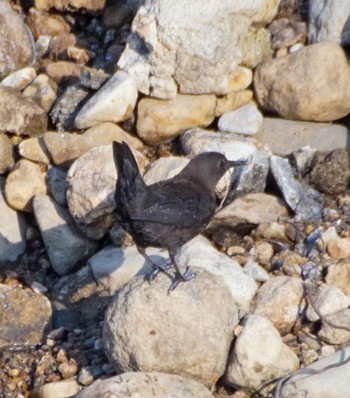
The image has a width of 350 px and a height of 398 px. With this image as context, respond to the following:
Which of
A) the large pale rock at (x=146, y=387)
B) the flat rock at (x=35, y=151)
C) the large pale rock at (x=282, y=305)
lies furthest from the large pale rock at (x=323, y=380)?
the flat rock at (x=35, y=151)

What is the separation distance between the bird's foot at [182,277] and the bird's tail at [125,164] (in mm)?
699

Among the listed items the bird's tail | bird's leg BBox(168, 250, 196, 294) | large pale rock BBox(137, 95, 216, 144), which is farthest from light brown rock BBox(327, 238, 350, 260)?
large pale rock BBox(137, 95, 216, 144)

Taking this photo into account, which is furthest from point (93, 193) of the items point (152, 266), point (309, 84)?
point (309, 84)

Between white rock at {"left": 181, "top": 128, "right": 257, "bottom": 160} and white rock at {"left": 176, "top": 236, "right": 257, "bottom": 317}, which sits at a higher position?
white rock at {"left": 181, "top": 128, "right": 257, "bottom": 160}

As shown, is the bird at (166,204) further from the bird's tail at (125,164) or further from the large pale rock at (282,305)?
the large pale rock at (282,305)

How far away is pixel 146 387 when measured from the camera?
21.9 feet

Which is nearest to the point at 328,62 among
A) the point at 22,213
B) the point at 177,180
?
the point at 177,180

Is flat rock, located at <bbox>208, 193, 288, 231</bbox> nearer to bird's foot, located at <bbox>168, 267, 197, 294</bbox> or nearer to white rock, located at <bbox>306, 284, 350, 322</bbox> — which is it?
white rock, located at <bbox>306, 284, 350, 322</bbox>

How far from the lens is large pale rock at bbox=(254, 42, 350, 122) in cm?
938

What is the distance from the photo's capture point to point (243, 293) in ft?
25.6

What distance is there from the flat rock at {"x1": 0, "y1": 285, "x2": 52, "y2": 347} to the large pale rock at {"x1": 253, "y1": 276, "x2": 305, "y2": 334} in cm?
171

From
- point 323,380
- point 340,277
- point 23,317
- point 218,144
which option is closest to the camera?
point 323,380

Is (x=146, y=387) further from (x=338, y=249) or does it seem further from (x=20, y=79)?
(x=20, y=79)

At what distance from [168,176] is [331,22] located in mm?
2169
